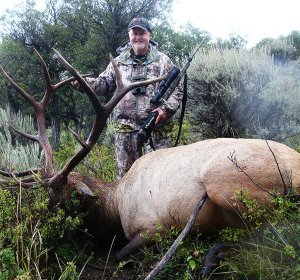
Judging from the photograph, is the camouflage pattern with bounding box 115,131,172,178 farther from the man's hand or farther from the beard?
the beard

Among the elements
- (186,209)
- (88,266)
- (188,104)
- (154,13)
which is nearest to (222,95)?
(188,104)

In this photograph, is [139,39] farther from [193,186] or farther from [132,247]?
[132,247]

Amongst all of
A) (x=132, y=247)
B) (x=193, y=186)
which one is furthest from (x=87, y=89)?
(x=132, y=247)

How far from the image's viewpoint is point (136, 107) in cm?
559

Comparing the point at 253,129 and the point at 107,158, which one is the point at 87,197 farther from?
the point at 253,129

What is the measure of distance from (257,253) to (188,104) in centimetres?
488

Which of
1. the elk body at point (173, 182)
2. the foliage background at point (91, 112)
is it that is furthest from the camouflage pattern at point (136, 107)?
the elk body at point (173, 182)

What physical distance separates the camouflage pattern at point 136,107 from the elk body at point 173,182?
1093 mm

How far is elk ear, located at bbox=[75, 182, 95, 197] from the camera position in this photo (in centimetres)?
403

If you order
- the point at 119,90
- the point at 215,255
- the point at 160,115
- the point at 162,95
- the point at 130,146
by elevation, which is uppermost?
the point at 119,90

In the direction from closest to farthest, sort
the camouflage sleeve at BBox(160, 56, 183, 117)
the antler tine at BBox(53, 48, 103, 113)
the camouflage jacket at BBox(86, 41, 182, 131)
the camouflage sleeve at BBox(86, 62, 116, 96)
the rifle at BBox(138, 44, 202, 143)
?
the antler tine at BBox(53, 48, 103, 113) → the rifle at BBox(138, 44, 202, 143) → the camouflage sleeve at BBox(160, 56, 183, 117) → the camouflage jacket at BBox(86, 41, 182, 131) → the camouflage sleeve at BBox(86, 62, 116, 96)

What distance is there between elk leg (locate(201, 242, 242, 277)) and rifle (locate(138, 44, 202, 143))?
2.21m

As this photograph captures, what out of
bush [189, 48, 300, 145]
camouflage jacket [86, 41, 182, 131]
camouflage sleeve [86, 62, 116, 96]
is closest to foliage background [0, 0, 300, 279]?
bush [189, 48, 300, 145]

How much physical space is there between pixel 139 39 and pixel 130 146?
1.43m
